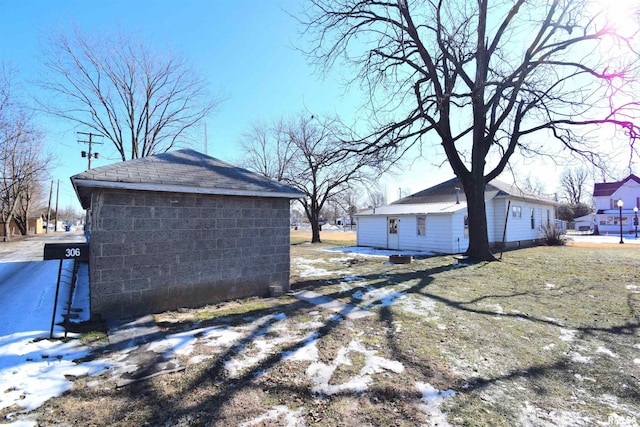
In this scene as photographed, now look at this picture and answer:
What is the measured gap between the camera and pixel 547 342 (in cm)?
433

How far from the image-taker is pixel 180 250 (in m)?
5.77

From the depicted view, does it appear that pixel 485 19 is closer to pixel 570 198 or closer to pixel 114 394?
pixel 114 394

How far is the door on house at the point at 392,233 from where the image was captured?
724 inches

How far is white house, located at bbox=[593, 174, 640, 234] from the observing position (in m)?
36.3

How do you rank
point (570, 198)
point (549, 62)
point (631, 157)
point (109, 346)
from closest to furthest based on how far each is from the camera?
1. point (109, 346)
2. point (631, 157)
3. point (549, 62)
4. point (570, 198)

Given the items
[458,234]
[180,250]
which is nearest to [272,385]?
[180,250]

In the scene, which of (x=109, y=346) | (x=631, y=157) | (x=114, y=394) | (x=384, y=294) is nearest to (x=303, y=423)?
(x=114, y=394)

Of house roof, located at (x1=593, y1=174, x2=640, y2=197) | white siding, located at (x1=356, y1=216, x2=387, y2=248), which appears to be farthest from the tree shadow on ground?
house roof, located at (x1=593, y1=174, x2=640, y2=197)

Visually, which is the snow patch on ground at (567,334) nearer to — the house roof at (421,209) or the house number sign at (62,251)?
the house number sign at (62,251)

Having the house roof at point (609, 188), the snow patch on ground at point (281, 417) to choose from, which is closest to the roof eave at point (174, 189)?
the snow patch on ground at point (281, 417)

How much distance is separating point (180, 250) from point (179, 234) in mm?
303

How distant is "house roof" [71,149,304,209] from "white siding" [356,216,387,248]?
42.2 feet

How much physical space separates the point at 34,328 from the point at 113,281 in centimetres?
110

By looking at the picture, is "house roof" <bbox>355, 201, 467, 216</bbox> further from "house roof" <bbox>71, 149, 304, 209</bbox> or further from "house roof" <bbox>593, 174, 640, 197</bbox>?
"house roof" <bbox>593, 174, 640, 197</bbox>
